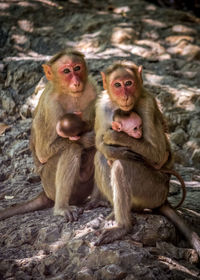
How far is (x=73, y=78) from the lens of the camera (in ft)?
14.4

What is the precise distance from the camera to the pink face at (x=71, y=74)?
4.41 metres

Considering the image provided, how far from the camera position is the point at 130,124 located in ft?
12.8

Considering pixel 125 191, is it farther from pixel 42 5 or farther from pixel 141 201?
pixel 42 5

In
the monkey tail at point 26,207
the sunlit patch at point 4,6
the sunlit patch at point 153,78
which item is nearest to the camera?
the monkey tail at point 26,207

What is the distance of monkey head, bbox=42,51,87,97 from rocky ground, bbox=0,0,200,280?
116cm

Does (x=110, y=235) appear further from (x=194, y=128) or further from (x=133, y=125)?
(x=194, y=128)

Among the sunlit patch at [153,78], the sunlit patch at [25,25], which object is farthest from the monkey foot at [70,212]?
the sunlit patch at [25,25]

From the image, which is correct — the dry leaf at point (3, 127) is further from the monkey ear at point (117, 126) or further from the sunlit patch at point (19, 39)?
the monkey ear at point (117, 126)

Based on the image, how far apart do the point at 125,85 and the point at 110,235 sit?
1.23 meters

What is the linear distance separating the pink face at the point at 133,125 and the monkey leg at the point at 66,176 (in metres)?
0.66

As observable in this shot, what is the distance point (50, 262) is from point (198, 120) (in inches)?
141

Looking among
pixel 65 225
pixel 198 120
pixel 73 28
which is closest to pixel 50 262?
pixel 65 225

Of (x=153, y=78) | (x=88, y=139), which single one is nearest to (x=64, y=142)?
(x=88, y=139)

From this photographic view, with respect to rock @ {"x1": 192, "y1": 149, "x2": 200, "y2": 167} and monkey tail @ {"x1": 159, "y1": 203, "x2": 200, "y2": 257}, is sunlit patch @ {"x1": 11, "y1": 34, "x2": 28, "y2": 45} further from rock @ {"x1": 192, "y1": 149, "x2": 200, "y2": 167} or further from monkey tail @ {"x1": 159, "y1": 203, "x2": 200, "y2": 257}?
monkey tail @ {"x1": 159, "y1": 203, "x2": 200, "y2": 257}
